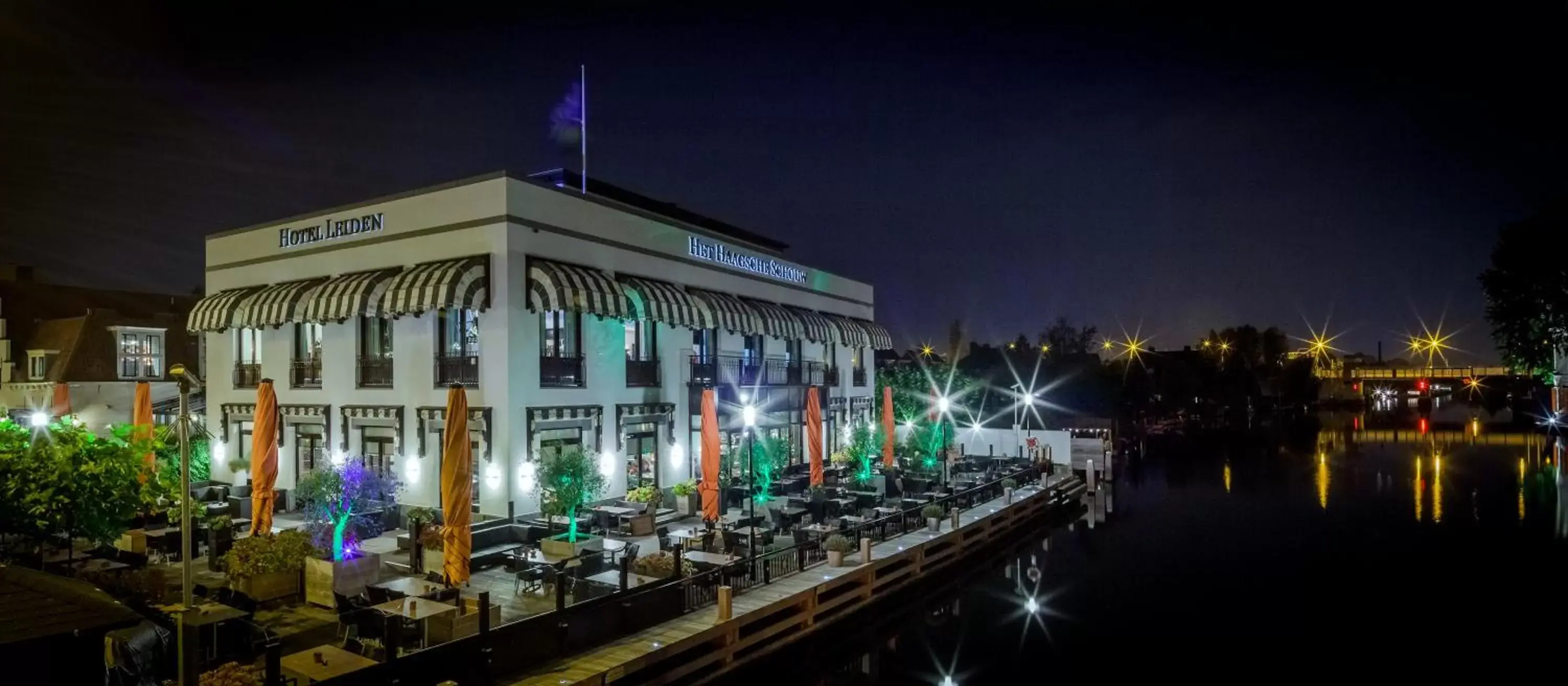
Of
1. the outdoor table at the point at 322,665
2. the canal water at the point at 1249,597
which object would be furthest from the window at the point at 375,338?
the canal water at the point at 1249,597

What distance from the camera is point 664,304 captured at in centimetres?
2612

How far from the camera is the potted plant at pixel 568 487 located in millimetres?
19859

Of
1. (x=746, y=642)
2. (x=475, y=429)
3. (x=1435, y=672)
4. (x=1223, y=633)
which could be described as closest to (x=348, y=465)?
(x=475, y=429)

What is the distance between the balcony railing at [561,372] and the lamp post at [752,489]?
4.76 metres

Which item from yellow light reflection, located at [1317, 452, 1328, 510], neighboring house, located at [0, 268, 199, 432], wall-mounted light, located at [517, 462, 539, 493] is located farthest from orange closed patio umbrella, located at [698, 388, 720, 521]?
yellow light reflection, located at [1317, 452, 1328, 510]

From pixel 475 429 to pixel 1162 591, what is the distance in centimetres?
1958

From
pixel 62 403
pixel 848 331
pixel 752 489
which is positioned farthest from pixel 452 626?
pixel 848 331

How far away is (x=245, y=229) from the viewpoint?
28.5m

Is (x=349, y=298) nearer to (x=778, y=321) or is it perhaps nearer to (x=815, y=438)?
(x=815, y=438)

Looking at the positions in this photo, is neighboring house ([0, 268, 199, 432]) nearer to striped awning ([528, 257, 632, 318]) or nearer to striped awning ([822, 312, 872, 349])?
striped awning ([528, 257, 632, 318])

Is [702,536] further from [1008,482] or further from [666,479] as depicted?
[1008,482]

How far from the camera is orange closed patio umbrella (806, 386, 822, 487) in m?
26.7

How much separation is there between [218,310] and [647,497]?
15.4 m

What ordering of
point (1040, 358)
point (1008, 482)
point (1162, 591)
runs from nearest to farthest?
point (1162, 591) → point (1008, 482) → point (1040, 358)
